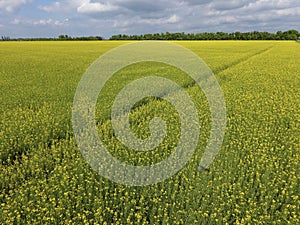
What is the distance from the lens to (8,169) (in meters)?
5.41

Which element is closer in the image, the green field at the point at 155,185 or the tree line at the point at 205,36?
the green field at the point at 155,185

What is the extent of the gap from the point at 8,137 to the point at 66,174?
96.3 inches

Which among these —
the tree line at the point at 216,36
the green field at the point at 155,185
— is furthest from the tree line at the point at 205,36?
the green field at the point at 155,185

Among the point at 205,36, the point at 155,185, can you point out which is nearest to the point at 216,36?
the point at 205,36

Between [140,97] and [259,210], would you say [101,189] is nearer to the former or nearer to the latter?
[259,210]

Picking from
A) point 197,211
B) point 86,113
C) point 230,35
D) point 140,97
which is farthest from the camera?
point 230,35

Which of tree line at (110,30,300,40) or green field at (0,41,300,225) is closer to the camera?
green field at (0,41,300,225)

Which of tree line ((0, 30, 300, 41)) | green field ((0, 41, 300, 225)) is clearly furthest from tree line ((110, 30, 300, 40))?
green field ((0, 41, 300, 225))

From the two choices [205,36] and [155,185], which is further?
[205,36]

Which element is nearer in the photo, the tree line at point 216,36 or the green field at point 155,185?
the green field at point 155,185

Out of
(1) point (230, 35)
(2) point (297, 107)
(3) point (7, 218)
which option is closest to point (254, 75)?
(2) point (297, 107)

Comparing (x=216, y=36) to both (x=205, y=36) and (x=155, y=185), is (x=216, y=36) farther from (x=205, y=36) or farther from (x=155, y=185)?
(x=155, y=185)

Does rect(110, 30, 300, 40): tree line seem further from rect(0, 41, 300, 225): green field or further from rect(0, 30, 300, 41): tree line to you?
rect(0, 41, 300, 225): green field

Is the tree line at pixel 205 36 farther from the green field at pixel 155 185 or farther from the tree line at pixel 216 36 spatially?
the green field at pixel 155 185
